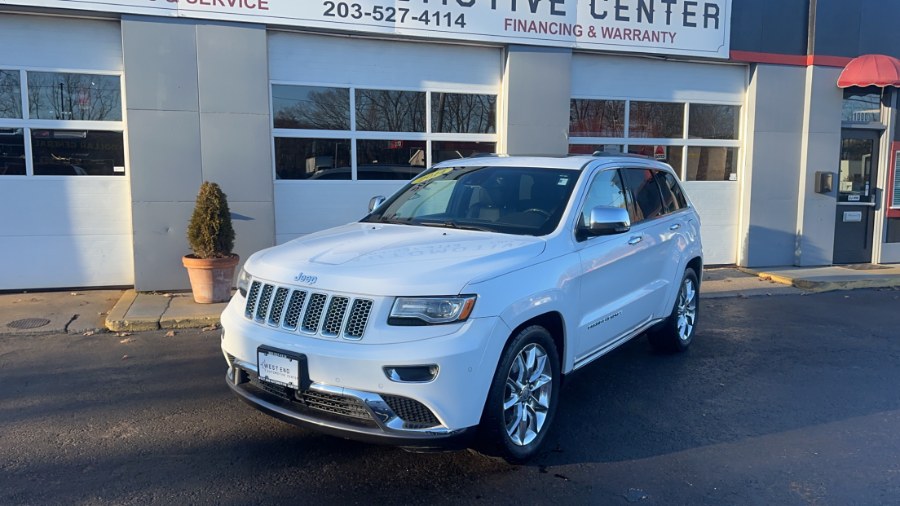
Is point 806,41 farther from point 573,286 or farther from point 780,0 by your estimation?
point 573,286

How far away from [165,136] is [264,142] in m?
1.19

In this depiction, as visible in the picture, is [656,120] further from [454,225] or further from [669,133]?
[454,225]

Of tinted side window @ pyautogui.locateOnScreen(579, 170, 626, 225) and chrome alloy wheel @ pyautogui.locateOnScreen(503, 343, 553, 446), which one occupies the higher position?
tinted side window @ pyautogui.locateOnScreen(579, 170, 626, 225)

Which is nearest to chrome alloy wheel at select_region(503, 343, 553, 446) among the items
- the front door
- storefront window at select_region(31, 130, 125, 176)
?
storefront window at select_region(31, 130, 125, 176)

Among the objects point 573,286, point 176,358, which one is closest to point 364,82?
point 176,358

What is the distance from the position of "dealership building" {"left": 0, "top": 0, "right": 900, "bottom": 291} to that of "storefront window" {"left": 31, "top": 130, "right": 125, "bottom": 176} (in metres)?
0.02

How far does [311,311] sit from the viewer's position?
3734 mm

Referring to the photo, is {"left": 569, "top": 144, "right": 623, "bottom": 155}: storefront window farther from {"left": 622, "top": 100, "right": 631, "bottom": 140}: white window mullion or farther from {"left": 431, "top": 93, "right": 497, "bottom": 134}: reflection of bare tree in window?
{"left": 431, "top": 93, "right": 497, "bottom": 134}: reflection of bare tree in window

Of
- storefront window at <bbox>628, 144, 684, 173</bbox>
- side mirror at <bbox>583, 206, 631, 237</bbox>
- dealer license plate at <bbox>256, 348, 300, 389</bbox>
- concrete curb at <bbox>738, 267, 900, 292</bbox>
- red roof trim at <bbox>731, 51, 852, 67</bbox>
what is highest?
red roof trim at <bbox>731, 51, 852, 67</bbox>

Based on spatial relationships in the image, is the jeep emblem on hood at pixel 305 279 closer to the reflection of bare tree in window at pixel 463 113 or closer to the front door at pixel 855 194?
the reflection of bare tree in window at pixel 463 113

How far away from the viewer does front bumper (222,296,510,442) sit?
344 centimetres

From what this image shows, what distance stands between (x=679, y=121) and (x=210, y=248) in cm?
768

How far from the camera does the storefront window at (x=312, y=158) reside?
9352 millimetres

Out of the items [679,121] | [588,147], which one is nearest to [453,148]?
[588,147]
